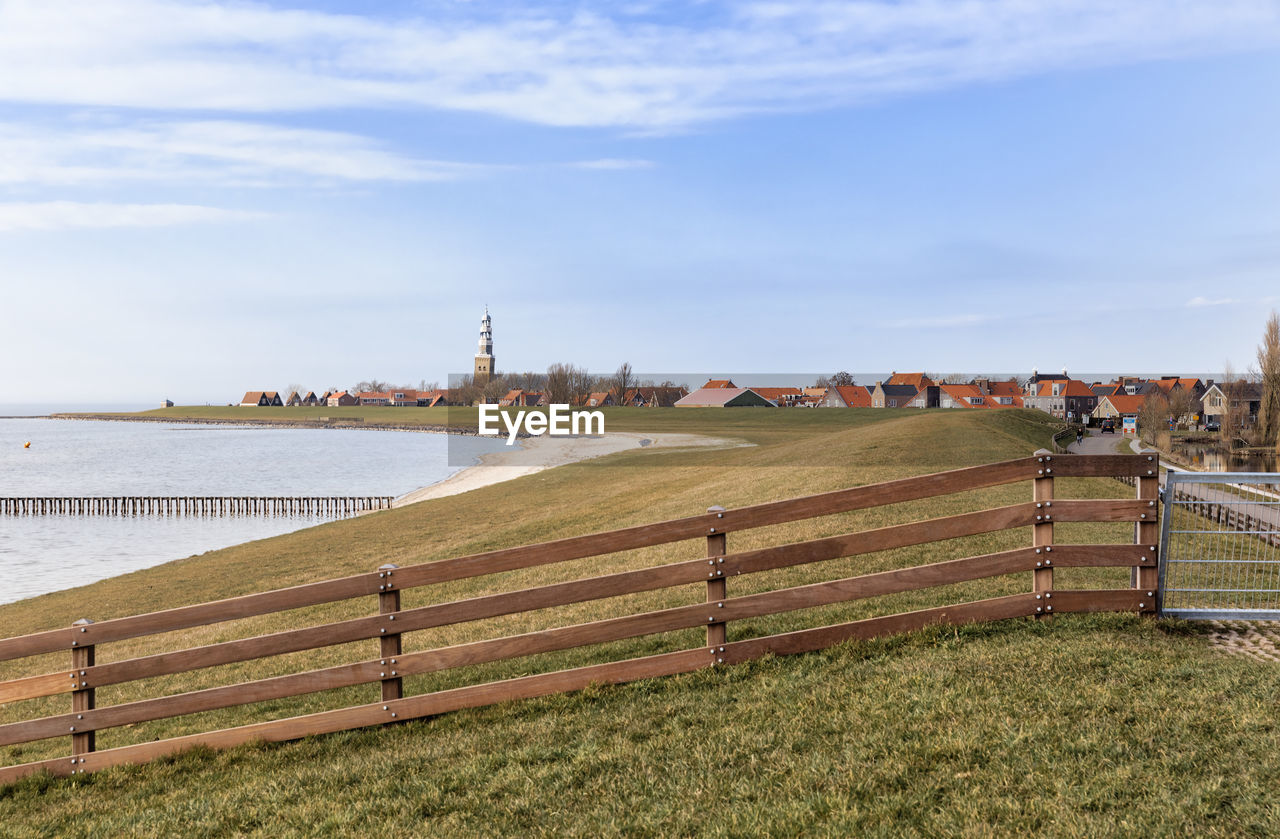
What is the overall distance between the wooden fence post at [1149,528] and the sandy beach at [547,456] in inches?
1604

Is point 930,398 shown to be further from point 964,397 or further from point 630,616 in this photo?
point 630,616

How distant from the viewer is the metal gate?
7.54 m

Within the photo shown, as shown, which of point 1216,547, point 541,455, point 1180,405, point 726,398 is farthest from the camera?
point 726,398

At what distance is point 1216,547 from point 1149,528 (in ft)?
6.81

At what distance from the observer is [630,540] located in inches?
285

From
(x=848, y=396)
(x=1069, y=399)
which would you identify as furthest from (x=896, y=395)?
(x=1069, y=399)

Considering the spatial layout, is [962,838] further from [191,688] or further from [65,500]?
[65,500]

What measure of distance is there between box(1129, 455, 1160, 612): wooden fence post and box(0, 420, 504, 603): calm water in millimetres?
34736

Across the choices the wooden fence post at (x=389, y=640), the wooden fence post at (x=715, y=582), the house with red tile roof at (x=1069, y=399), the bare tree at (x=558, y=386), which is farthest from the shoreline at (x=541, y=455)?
the house with red tile roof at (x=1069, y=399)

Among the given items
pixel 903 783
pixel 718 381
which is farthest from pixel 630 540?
pixel 718 381

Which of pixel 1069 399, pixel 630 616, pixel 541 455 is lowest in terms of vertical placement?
pixel 541 455

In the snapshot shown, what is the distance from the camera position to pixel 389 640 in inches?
286

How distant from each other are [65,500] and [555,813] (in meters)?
66.7

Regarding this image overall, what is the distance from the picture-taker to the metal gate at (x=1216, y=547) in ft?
24.7
